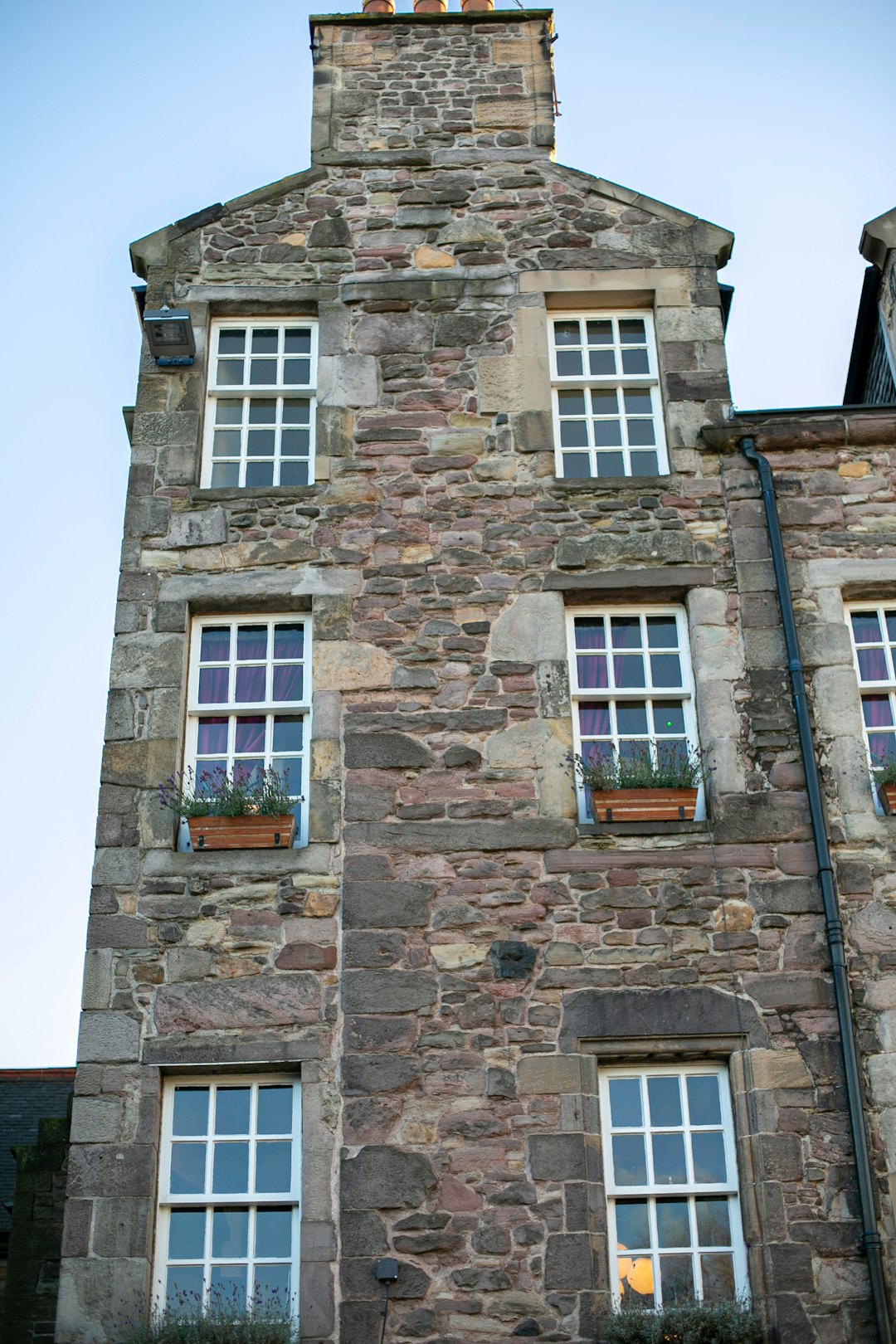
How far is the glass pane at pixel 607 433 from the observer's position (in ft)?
40.2

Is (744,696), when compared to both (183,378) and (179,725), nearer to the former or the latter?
(179,725)

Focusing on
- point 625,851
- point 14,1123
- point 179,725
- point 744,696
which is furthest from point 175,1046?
point 14,1123

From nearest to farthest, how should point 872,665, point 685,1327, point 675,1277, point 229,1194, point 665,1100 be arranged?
point 685,1327 < point 675,1277 < point 229,1194 < point 665,1100 < point 872,665

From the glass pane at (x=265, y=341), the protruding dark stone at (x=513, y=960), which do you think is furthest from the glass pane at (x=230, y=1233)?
the glass pane at (x=265, y=341)

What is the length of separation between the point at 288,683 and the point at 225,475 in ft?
6.22

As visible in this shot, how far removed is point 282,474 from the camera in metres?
12.2

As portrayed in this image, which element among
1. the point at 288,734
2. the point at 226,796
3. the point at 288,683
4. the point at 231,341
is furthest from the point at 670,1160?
the point at 231,341

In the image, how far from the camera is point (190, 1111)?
984 cm

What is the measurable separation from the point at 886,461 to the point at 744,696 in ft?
7.63

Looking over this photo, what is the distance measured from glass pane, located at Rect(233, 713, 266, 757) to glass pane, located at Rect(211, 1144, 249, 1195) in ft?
8.57

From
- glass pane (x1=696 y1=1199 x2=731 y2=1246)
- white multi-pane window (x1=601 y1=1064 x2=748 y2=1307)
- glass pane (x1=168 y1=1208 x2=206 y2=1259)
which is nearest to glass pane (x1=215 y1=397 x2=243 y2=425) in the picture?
white multi-pane window (x1=601 y1=1064 x2=748 y2=1307)

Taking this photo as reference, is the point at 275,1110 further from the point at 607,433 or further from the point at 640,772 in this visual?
the point at 607,433

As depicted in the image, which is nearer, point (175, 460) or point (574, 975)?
point (574, 975)

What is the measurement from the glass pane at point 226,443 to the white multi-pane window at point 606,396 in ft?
7.79
